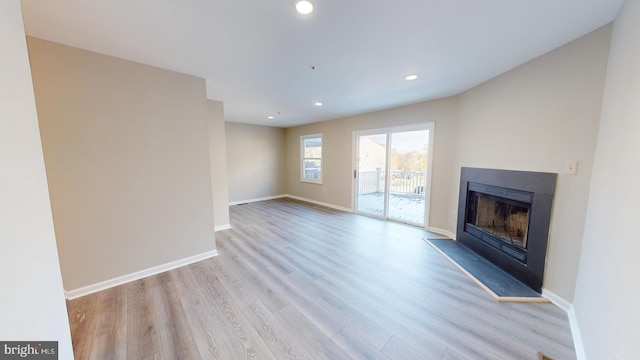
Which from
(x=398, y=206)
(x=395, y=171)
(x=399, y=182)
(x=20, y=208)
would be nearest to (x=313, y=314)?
(x=20, y=208)

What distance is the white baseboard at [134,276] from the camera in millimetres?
2021

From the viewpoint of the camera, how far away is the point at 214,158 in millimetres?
3744

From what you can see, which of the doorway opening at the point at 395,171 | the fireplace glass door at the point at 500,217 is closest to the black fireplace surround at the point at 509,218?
the fireplace glass door at the point at 500,217

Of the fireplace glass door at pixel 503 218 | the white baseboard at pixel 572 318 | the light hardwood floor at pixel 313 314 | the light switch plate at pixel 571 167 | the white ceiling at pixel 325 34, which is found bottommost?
the light hardwood floor at pixel 313 314

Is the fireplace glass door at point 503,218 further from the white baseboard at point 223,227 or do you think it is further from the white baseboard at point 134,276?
the white baseboard at point 223,227

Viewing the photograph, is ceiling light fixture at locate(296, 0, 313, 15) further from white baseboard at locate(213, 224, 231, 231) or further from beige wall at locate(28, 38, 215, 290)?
white baseboard at locate(213, 224, 231, 231)

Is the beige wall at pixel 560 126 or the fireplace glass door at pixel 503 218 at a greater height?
the beige wall at pixel 560 126

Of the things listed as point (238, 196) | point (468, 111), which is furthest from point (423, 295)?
point (238, 196)

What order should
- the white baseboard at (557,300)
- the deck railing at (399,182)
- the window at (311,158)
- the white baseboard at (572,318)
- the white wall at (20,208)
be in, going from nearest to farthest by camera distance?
the white wall at (20,208) < the white baseboard at (572,318) < the white baseboard at (557,300) < the deck railing at (399,182) < the window at (311,158)

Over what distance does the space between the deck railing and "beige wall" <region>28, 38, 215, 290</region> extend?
12.1 ft

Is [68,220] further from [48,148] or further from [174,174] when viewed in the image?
[174,174]

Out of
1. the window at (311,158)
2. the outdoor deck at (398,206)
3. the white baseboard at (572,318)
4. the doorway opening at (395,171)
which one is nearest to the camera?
the white baseboard at (572,318)

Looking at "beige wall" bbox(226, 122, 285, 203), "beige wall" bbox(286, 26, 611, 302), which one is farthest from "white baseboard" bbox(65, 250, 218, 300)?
"beige wall" bbox(286, 26, 611, 302)

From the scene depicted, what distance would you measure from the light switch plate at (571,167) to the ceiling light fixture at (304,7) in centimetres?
249
